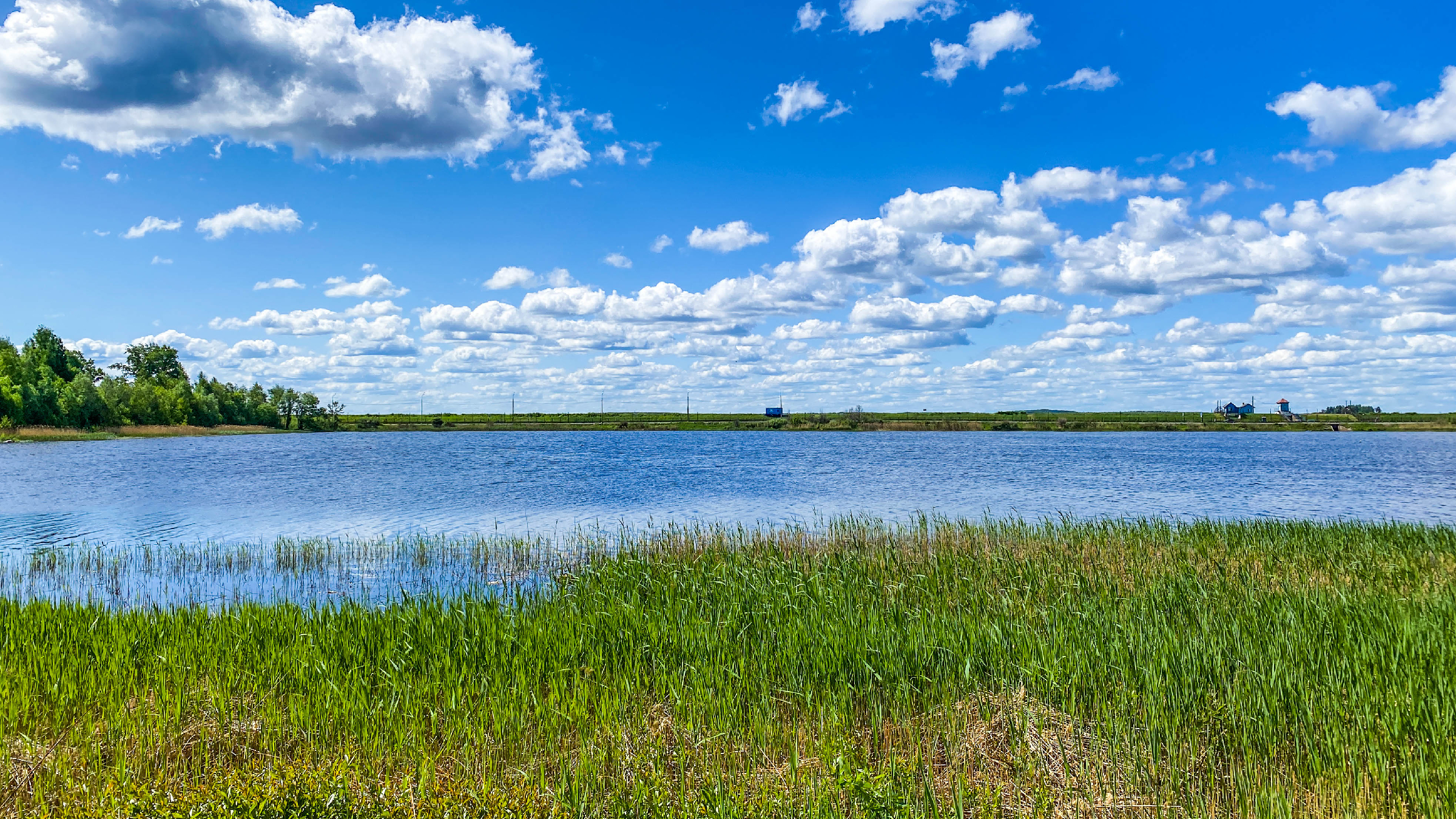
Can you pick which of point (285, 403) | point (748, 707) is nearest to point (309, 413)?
point (285, 403)

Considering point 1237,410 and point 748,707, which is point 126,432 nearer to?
point 748,707

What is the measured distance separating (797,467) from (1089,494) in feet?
72.7

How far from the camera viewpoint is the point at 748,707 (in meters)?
8.48

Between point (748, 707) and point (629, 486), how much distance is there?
3353 centimetres

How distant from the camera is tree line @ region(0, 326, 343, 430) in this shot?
9056 centimetres

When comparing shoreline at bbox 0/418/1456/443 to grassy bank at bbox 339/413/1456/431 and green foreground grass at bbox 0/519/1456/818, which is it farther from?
green foreground grass at bbox 0/519/1456/818

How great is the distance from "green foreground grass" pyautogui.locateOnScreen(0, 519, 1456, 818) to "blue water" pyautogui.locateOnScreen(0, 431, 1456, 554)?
1526 cm

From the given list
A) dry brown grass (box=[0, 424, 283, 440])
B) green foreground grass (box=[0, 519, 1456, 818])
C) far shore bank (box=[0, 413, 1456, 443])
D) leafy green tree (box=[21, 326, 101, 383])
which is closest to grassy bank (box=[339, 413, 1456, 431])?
far shore bank (box=[0, 413, 1456, 443])

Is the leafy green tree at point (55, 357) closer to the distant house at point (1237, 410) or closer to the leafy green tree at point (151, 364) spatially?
the leafy green tree at point (151, 364)

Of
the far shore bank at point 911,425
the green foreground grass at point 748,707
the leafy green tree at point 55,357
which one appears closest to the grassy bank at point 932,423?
the far shore bank at point 911,425

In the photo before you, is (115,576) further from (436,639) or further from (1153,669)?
(1153,669)

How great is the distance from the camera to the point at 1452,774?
599 cm

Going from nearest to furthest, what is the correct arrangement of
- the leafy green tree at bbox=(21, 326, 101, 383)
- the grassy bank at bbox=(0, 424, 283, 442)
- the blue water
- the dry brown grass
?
the blue water → the grassy bank at bbox=(0, 424, 283, 442) → the dry brown grass → the leafy green tree at bbox=(21, 326, 101, 383)

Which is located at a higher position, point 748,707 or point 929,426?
point 929,426
